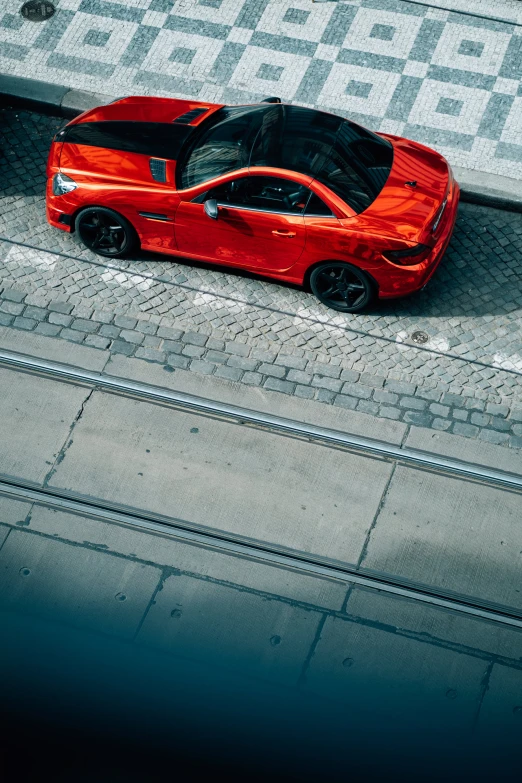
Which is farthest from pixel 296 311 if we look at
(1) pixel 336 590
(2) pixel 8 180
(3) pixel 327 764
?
(3) pixel 327 764

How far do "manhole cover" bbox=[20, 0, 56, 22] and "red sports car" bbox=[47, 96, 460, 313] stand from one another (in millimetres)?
3478

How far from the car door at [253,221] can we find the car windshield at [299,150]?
0.19m

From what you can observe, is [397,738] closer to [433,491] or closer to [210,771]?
[210,771]

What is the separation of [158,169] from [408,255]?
9.07ft

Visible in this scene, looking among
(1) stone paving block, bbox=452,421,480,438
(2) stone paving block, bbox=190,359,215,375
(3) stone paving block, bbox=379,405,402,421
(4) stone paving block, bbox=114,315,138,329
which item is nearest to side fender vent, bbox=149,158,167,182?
(4) stone paving block, bbox=114,315,138,329

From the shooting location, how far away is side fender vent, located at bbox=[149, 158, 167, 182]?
9.39m

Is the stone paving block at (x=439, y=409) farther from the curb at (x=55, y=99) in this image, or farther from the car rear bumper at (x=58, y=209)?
the car rear bumper at (x=58, y=209)

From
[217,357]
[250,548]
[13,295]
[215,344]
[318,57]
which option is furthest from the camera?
[318,57]

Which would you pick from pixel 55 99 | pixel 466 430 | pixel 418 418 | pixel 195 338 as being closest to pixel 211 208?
pixel 195 338

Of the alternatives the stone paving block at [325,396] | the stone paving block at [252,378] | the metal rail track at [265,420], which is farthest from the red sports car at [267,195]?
the metal rail track at [265,420]

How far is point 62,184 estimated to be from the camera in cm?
961

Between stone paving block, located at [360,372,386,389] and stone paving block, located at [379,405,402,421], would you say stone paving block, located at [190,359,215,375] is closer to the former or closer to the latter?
stone paving block, located at [360,372,386,389]

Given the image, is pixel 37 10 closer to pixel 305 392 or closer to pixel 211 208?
pixel 211 208

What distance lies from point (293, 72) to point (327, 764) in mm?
8596
